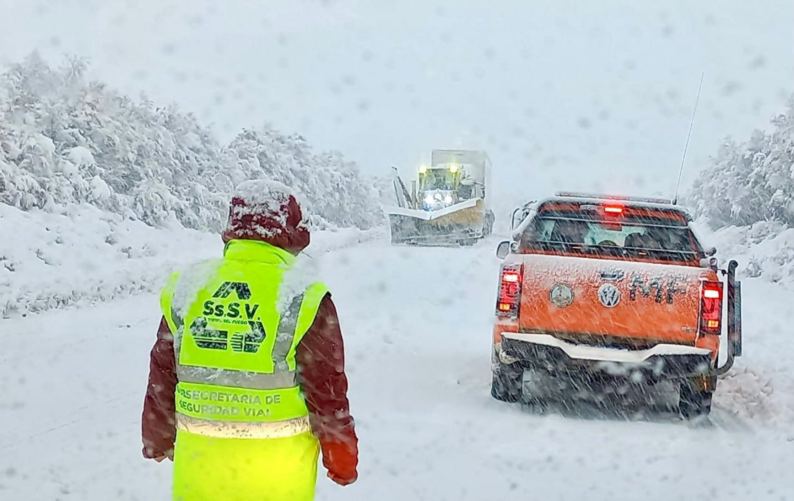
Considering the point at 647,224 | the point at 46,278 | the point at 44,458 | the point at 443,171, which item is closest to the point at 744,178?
the point at 443,171

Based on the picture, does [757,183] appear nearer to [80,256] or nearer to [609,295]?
[80,256]

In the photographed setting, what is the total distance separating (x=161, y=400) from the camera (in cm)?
293

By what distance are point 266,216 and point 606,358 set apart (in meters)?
4.40

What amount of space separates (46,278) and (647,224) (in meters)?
10.8

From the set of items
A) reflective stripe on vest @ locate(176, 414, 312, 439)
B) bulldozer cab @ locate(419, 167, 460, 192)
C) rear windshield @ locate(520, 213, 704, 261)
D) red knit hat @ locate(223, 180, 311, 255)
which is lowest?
bulldozer cab @ locate(419, 167, 460, 192)

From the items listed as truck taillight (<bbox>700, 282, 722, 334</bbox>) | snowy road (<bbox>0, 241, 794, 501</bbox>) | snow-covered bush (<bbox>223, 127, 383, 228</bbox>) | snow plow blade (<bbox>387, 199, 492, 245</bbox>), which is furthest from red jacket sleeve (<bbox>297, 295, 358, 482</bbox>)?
snow-covered bush (<bbox>223, 127, 383, 228</bbox>)

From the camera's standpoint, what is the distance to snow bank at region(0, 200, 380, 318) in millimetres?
13391

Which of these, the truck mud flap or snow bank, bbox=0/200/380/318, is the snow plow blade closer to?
snow bank, bbox=0/200/380/318

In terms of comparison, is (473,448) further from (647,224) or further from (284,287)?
(284,287)

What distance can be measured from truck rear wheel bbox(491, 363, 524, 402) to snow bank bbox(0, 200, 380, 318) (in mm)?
6728

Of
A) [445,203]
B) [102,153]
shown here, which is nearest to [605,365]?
[102,153]

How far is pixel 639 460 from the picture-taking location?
6.14 meters

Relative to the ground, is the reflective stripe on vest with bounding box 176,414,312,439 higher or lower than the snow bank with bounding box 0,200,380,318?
higher

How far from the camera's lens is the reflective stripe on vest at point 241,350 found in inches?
107
